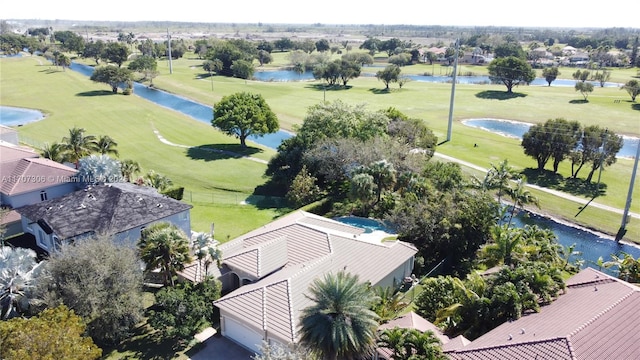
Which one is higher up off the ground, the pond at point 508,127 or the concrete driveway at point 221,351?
the pond at point 508,127

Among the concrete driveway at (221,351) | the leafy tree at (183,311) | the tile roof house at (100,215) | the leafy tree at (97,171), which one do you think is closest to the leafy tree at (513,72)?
the leafy tree at (97,171)

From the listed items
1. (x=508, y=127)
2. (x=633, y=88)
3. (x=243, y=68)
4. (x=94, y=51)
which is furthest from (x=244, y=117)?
(x=94, y=51)

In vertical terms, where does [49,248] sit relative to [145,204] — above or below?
below

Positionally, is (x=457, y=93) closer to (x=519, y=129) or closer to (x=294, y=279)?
(x=519, y=129)

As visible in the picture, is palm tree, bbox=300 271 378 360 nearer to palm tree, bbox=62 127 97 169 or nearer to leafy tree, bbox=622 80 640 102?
palm tree, bbox=62 127 97 169

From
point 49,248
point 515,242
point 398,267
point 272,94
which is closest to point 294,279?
point 398,267

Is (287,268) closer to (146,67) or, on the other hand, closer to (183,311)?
(183,311)

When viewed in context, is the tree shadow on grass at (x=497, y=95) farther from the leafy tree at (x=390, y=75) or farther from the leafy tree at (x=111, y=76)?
the leafy tree at (x=111, y=76)

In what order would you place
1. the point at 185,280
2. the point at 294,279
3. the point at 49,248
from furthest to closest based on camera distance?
the point at 49,248, the point at 185,280, the point at 294,279
